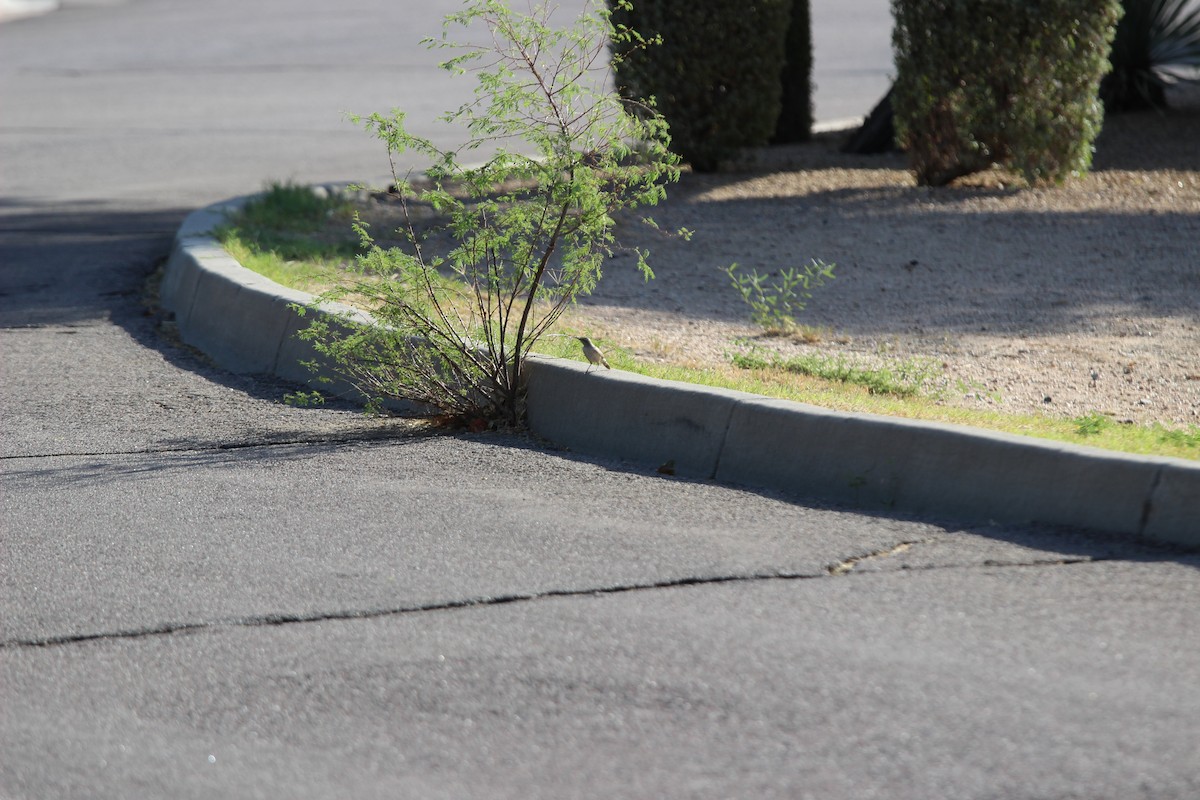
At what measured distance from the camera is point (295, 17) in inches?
1382

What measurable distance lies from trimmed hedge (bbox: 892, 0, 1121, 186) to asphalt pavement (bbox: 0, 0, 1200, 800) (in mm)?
5987

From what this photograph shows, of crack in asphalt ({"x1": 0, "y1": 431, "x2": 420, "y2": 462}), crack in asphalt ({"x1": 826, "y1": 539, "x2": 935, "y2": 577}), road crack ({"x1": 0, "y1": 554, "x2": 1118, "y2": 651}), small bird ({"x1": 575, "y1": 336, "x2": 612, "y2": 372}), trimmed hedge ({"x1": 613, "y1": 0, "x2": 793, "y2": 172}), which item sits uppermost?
trimmed hedge ({"x1": 613, "y1": 0, "x2": 793, "y2": 172})

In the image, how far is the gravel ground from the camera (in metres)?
6.61

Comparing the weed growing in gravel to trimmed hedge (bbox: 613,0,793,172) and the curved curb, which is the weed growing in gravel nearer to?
the curved curb

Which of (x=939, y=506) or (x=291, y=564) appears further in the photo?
(x=939, y=506)

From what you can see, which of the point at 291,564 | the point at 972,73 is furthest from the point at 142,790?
the point at 972,73

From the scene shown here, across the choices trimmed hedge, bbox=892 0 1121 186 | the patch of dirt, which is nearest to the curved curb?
the patch of dirt

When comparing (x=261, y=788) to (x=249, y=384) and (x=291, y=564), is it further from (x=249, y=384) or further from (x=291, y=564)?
(x=249, y=384)

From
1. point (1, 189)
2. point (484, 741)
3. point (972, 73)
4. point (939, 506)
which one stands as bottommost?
point (1, 189)

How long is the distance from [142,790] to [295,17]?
34055mm

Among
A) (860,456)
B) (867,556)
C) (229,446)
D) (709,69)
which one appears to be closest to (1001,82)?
(709,69)

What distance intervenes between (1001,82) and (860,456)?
6.36m

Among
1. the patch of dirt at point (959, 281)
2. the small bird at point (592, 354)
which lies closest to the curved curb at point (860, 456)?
the small bird at point (592, 354)

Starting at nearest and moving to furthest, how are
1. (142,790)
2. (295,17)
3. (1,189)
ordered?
(142,790)
(1,189)
(295,17)
